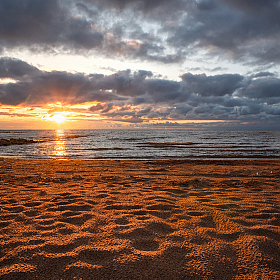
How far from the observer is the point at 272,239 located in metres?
3.39

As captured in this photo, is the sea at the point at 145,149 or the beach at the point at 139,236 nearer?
the beach at the point at 139,236

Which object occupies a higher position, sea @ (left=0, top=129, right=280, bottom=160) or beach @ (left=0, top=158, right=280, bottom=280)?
beach @ (left=0, top=158, right=280, bottom=280)

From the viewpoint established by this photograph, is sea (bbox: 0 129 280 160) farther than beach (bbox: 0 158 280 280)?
Yes

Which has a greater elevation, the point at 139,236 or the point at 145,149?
the point at 139,236

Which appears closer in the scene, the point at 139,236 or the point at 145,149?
the point at 139,236

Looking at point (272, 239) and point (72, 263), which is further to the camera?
point (272, 239)

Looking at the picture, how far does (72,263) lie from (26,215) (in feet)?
7.69

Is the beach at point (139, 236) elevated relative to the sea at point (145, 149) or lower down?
elevated

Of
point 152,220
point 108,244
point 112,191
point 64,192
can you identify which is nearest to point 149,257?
point 108,244

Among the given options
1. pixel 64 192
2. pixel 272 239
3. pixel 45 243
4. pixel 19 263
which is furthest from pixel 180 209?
pixel 64 192

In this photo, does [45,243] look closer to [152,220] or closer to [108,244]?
[108,244]

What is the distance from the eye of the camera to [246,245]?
10.5ft

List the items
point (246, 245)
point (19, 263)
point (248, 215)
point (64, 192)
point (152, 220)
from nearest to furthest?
point (19, 263), point (246, 245), point (152, 220), point (248, 215), point (64, 192)

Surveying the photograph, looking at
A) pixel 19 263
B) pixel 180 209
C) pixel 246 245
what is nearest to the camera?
pixel 19 263
